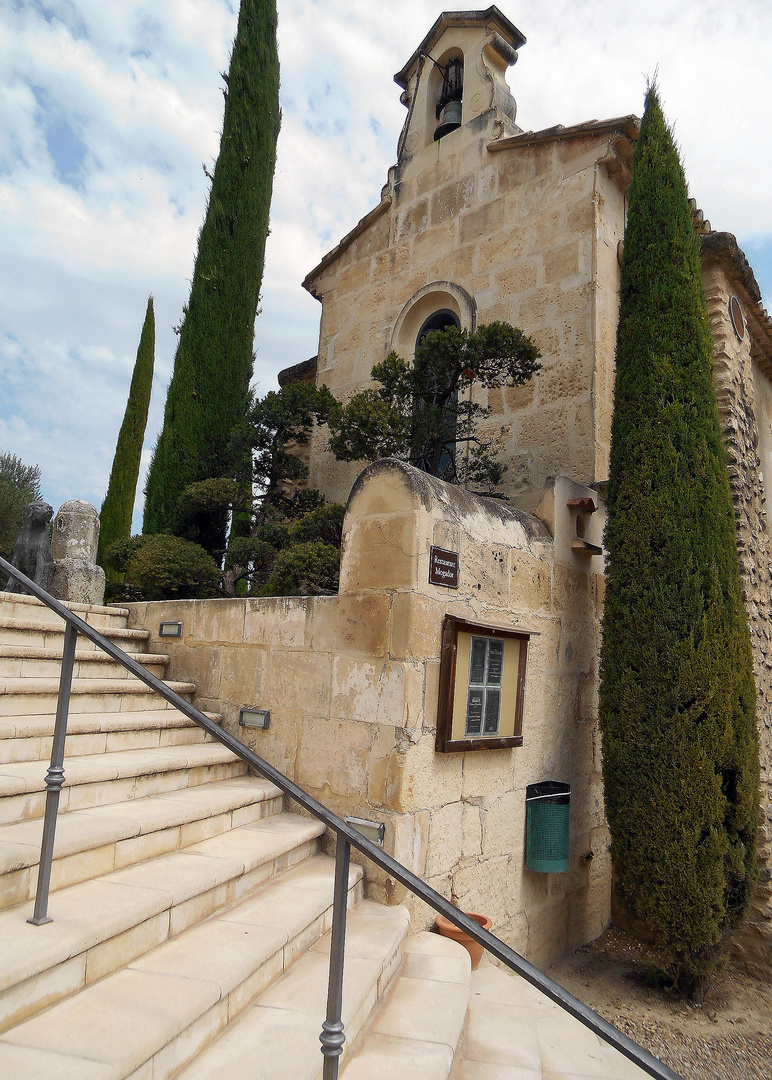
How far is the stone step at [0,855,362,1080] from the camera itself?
1.70 metres

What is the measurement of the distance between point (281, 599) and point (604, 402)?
3.50 metres

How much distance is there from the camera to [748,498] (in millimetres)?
6418

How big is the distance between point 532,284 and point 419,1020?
595cm

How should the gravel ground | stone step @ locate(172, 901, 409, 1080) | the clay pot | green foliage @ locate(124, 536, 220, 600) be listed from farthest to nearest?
1. green foliage @ locate(124, 536, 220, 600)
2. the gravel ground
3. the clay pot
4. stone step @ locate(172, 901, 409, 1080)

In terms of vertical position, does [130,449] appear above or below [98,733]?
above

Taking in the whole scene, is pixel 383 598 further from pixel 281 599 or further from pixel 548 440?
pixel 548 440

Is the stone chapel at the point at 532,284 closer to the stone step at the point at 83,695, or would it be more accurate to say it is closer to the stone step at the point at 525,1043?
the stone step at the point at 525,1043

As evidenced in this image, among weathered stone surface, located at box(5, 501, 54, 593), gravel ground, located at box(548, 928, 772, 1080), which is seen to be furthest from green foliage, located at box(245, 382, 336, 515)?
gravel ground, located at box(548, 928, 772, 1080)

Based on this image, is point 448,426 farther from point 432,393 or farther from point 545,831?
point 545,831

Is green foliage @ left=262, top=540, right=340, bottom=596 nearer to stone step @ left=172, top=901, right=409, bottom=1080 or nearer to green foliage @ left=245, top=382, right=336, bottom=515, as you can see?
green foliage @ left=245, top=382, right=336, bottom=515

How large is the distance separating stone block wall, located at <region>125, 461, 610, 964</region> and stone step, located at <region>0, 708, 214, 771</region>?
391 mm

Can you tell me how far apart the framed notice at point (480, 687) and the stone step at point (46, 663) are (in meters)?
1.91

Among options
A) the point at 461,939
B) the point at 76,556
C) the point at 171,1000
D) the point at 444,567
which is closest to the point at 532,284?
the point at 444,567

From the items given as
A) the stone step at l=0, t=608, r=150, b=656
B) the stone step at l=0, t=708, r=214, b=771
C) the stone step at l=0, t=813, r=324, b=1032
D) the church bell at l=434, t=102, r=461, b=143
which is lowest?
the stone step at l=0, t=813, r=324, b=1032
